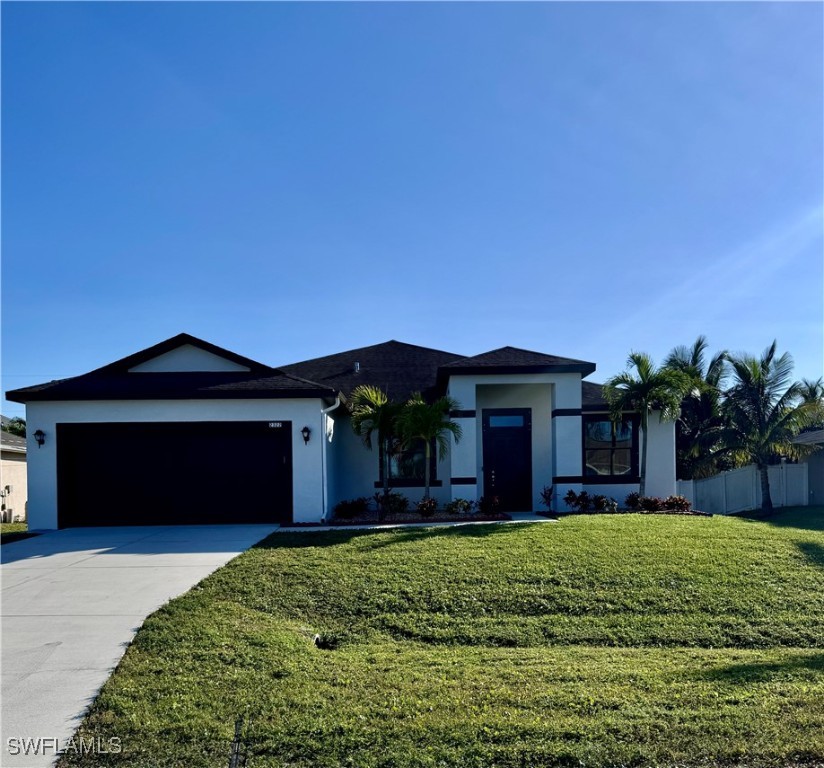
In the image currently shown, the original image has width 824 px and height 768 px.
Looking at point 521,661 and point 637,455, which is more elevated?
point 637,455

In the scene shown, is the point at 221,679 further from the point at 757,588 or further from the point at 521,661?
the point at 757,588

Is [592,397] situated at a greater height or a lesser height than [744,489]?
greater

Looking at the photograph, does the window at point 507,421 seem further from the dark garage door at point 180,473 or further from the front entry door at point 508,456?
the dark garage door at point 180,473

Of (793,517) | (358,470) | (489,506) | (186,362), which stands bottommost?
(793,517)

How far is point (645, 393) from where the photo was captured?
1373cm

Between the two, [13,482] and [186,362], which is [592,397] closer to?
[186,362]

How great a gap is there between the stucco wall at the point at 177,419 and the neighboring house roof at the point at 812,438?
16.0m

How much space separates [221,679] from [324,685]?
0.84 meters

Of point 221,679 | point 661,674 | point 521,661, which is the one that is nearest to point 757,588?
point 661,674

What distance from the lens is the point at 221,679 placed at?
4531mm

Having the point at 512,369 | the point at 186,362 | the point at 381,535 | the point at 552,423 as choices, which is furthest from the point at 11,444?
the point at 552,423

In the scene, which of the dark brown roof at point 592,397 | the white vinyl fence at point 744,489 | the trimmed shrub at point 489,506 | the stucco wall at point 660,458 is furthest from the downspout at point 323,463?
the white vinyl fence at point 744,489

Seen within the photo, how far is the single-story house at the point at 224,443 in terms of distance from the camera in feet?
40.8

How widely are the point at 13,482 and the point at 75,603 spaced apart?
1599 cm
